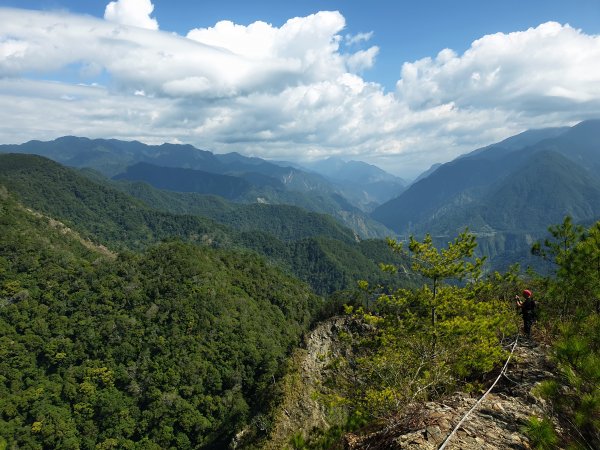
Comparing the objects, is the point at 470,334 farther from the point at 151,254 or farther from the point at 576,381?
the point at 151,254

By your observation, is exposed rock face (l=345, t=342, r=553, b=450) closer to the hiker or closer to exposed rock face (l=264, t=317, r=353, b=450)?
the hiker

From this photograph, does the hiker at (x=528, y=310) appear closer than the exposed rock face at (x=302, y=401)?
Yes

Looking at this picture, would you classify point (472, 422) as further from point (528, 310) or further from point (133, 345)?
point (133, 345)

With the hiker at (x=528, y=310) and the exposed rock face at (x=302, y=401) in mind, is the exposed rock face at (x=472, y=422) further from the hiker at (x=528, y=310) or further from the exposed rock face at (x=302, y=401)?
the exposed rock face at (x=302, y=401)

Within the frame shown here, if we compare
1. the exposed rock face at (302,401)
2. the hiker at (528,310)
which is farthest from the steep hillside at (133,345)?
the hiker at (528,310)

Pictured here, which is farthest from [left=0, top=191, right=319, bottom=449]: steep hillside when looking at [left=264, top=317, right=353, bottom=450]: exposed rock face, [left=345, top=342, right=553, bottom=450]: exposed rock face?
[left=345, top=342, right=553, bottom=450]: exposed rock face

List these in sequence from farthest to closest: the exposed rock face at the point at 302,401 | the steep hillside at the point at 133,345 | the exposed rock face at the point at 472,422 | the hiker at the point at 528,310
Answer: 1. the steep hillside at the point at 133,345
2. the exposed rock face at the point at 302,401
3. the hiker at the point at 528,310
4. the exposed rock face at the point at 472,422

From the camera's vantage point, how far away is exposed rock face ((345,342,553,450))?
26.0ft

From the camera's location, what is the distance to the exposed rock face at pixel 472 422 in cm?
791

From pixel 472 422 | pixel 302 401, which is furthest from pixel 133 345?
pixel 472 422

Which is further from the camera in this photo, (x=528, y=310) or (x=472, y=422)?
(x=528, y=310)

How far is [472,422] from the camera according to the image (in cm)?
880

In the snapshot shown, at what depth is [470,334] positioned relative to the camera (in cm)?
1118

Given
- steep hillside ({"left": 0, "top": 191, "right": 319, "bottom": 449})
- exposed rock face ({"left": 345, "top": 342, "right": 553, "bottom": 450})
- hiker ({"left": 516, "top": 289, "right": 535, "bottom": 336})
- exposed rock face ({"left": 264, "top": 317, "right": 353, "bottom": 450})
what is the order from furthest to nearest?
steep hillside ({"left": 0, "top": 191, "right": 319, "bottom": 449}) < exposed rock face ({"left": 264, "top": 317, "right": 353, "bottom": 450}) < hiker ({"left": 516, "top": 289, "right": 535, "bottom": 336}) < exposed rock face ({"left": 345, "top": 342, "right": 553, "bottom": 450})
